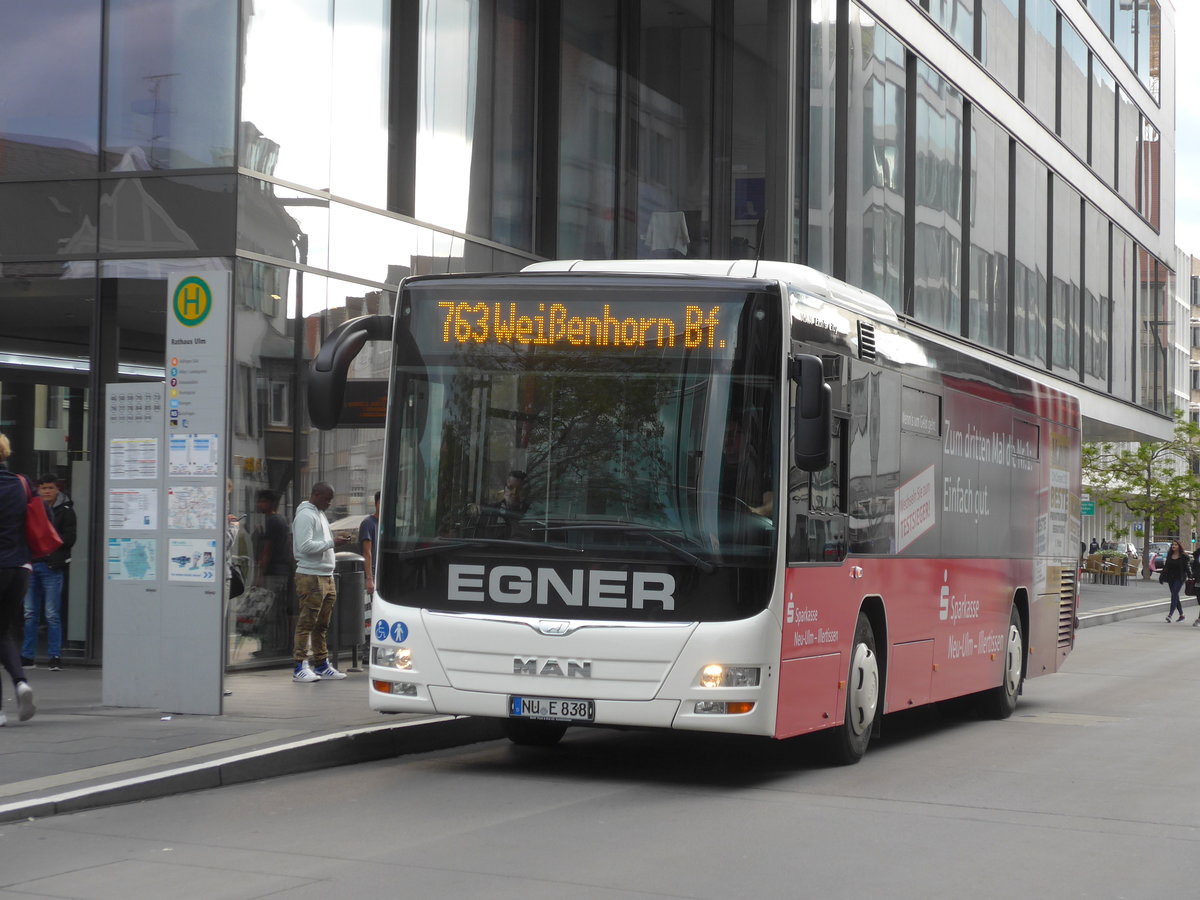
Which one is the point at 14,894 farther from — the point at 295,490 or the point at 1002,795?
the point at 295,490

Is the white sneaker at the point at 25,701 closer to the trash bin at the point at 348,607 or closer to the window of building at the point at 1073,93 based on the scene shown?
the trash bin at the point at 348,607

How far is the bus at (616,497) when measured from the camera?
30.7 ft

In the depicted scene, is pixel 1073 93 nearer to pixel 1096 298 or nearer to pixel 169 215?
pixel 1096 298

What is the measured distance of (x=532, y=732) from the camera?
11.5 meters

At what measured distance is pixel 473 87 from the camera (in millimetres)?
20406

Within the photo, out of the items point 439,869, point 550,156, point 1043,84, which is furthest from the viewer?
point 1043,84

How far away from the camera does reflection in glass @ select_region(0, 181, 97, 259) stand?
1587 centimetres

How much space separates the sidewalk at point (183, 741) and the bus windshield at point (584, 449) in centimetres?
126

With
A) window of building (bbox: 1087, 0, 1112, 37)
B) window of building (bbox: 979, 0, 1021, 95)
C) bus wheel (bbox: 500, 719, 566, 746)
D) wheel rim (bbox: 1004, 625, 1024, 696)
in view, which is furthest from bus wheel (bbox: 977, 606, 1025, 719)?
window of building (bbox: 1087, 0, 1112, 37)

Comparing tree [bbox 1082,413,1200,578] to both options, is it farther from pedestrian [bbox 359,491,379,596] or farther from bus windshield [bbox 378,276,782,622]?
bus windshield [bbox 378,276,782,622]

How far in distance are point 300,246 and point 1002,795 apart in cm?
943

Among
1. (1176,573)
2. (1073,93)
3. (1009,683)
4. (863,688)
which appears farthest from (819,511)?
(1073,93)

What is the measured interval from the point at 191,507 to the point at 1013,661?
7.65 m

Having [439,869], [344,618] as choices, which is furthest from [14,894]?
[344,618]
